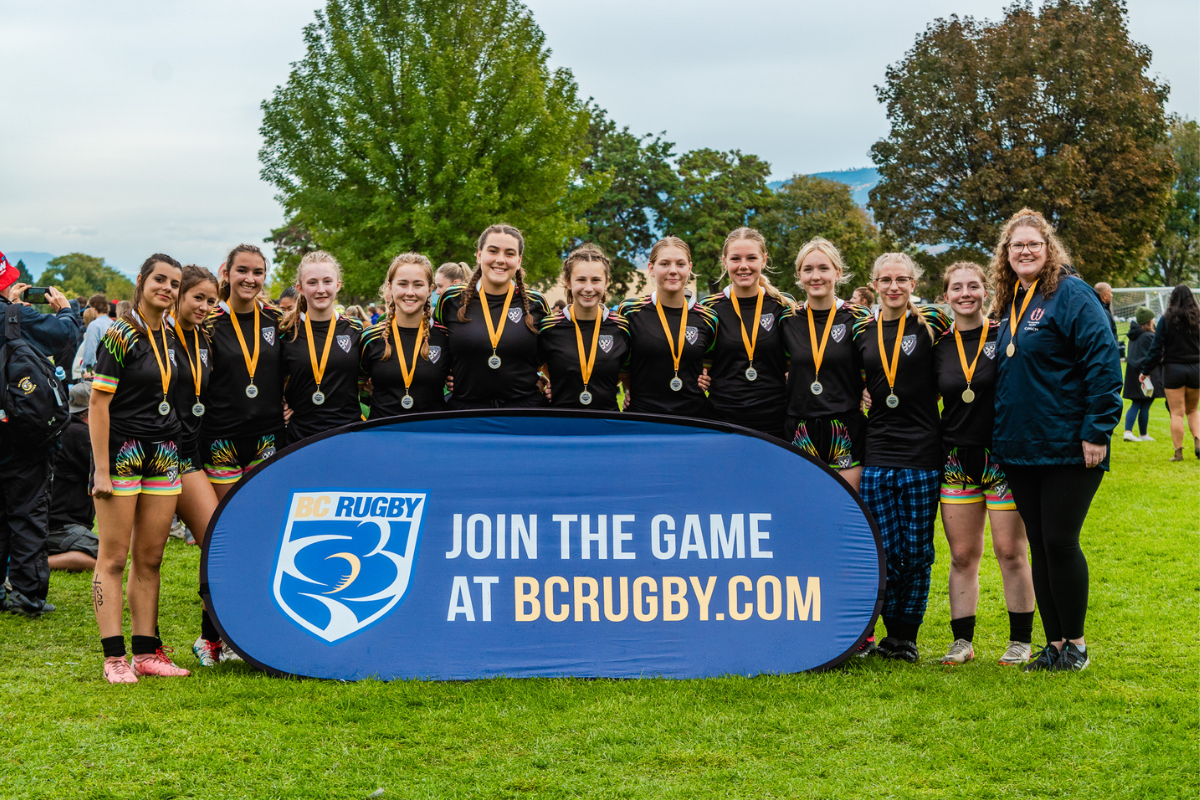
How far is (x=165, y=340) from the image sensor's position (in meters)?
4.55

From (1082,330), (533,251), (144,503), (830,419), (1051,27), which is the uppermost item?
(1051,27)

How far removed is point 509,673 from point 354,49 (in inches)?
710

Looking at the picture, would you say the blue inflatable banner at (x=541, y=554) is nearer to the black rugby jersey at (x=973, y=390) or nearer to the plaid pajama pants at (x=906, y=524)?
the plaid pajama pants at (x=906, y=524)

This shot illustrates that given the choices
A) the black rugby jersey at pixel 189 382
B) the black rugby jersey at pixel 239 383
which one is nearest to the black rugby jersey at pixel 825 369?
the black rugby jersey at pixel 239 383

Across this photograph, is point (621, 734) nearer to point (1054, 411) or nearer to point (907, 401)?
point (907, 401)

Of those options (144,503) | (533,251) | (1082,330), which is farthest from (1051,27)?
(144,503)

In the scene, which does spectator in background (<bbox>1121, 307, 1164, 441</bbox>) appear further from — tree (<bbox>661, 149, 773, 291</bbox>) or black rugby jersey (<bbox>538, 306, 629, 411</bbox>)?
tree (<bbox>661, 149, 773, 291</bbox>)

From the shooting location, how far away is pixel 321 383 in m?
4.91

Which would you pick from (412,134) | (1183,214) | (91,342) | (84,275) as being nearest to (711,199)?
(412,134)

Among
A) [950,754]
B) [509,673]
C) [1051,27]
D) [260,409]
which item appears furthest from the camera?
[1051,27]

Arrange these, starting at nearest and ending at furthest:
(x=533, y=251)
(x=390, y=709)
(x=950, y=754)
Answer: (x=950, y=754) → (x=390, y=709) → (x=533, y=251)

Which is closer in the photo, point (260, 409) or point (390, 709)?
point (390, 709)

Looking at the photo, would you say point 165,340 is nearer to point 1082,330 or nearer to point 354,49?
point 1082,330

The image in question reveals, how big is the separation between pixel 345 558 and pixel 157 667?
1.09 meters
